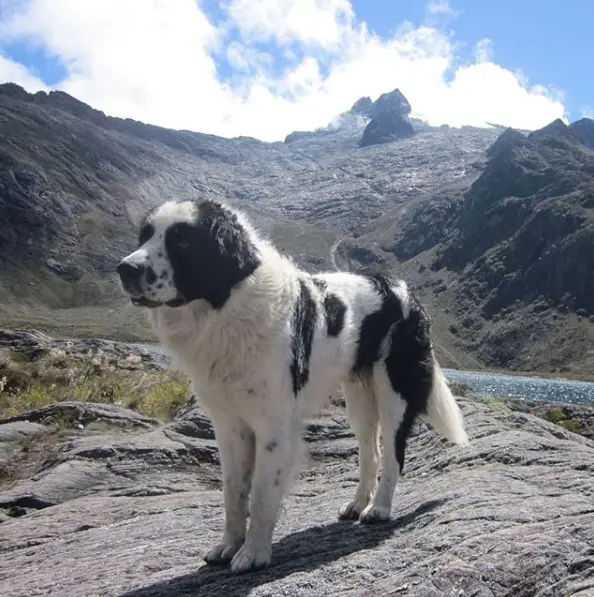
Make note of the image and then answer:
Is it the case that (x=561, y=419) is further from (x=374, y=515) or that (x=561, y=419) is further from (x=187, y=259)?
(x=187, y=259)

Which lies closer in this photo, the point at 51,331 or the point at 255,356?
the point at 255,356

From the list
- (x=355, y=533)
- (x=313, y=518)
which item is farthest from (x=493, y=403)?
(x=355, y=533)

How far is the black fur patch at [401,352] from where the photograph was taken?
671 cm

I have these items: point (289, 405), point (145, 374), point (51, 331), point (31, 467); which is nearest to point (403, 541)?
point (289, 405)

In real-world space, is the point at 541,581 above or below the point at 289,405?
below

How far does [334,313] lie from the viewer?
20.5ft

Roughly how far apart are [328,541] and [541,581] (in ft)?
7.00

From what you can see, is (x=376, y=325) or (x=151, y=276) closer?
(x=151, y=276)

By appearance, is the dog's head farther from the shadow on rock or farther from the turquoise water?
the turquoise water

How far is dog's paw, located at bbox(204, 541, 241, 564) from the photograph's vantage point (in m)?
5.62

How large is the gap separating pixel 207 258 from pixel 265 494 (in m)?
1.93

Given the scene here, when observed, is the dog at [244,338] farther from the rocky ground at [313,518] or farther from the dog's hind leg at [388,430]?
the rocky ground at [313,518]

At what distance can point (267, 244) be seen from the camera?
625 cm

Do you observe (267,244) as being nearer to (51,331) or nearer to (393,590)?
(393,590)
